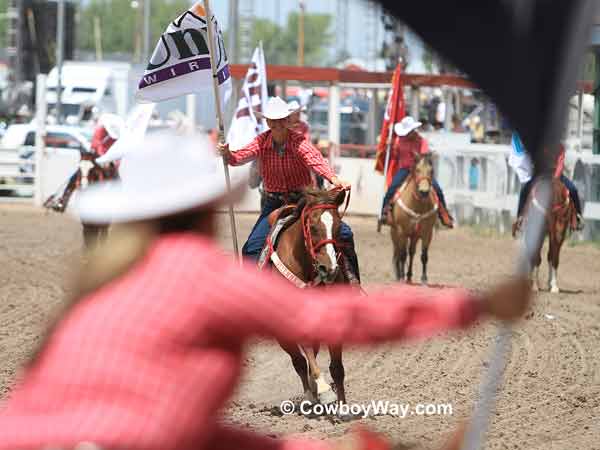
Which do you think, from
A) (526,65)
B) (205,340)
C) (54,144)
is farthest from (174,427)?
(54,144)

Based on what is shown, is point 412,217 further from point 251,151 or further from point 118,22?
point 118,22

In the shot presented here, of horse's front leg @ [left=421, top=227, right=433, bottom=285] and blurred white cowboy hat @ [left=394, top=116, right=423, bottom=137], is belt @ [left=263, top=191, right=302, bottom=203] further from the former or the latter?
blurred white cowboy hat @ [left=394, top=116, right=423, bottom=137]

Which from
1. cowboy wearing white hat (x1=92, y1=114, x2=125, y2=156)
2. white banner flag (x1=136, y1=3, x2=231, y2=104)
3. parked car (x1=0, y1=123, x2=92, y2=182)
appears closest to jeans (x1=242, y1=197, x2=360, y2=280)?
white banner flag (x1=136, y1=3, x2=231, y2=104)

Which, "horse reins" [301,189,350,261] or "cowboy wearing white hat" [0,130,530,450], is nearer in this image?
"cowboy wearing white hat" [0,130,530,450]

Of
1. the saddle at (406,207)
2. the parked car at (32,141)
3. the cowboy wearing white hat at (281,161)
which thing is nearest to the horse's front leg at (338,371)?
the cowboy wearing white hat at (281,161)

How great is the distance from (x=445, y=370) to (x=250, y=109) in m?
10.1

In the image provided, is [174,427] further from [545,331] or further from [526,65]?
[545,331]

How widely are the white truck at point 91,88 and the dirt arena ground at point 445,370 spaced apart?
26887 millimetres

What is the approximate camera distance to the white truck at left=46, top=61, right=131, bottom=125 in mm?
46562

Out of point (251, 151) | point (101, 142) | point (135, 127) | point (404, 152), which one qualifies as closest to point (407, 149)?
point (404, 152)

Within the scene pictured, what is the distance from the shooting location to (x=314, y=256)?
31.3 ft

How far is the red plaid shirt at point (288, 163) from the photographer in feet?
34.5

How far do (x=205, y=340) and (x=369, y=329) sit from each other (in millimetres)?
391

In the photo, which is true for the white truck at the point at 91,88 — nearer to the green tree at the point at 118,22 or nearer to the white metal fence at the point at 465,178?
the white metal fence at the point at 465,178
